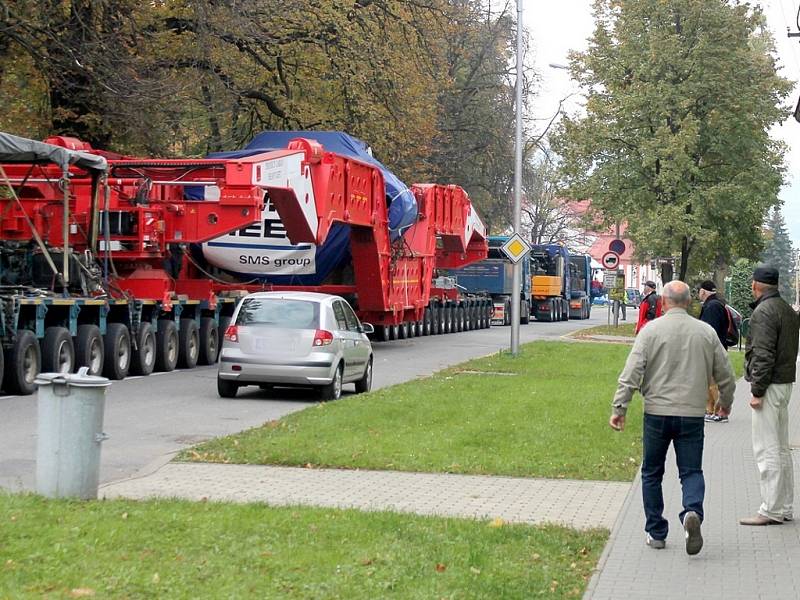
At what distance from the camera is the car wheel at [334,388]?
18.7 m

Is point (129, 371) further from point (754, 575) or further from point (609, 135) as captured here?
point (609, 135)

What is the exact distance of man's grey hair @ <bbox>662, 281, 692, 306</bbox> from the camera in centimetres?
859

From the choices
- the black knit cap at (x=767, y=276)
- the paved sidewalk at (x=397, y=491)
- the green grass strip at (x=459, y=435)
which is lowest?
the paved sidewalk at (x=397, y=491)

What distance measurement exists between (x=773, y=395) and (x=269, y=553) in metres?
3.83

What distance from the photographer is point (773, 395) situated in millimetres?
9430

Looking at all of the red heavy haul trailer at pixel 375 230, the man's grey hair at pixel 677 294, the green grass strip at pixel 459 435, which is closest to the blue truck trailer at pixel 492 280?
the red heavy haul trailer at pixel 375 230

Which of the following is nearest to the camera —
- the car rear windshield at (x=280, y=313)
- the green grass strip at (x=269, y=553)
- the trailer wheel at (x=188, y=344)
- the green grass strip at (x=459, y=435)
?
the green grass strip at (x=269, y=553)

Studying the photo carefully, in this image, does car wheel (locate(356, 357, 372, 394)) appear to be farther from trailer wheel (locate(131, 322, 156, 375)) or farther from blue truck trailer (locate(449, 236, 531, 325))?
blue truck trailer (locate(449, 236, 531, 325))

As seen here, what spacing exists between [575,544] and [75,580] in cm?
318

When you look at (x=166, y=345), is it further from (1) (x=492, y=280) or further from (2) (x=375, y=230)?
(1) (x=492, y=280)

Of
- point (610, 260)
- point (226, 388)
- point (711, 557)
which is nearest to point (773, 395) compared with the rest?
point (711, 557)

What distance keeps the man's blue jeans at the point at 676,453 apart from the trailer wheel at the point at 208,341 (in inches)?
721

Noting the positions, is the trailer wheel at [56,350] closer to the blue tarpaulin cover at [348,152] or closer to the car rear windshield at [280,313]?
the car rear windshield at [280,313]

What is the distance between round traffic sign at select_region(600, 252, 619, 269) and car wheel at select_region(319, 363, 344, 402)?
21.0 meters
